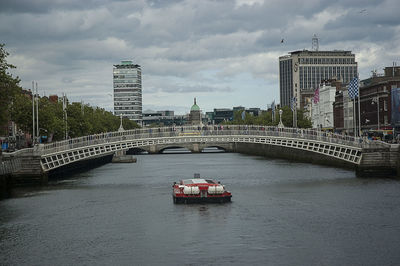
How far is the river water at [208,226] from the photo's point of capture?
33688 millimetres

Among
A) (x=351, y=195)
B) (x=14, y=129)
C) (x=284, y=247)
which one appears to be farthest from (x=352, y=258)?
(x=14, y=129)

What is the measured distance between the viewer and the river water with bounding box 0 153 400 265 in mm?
33688

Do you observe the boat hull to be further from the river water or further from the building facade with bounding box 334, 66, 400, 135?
the building facade with bounding box 334, 66, 400, 135

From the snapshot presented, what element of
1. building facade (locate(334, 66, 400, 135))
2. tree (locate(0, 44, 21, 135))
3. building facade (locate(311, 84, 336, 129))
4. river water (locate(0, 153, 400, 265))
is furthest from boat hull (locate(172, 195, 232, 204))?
building facade (locate(311, 84, 336, 129))

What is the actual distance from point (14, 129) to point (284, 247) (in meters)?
99.8

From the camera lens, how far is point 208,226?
136 ft

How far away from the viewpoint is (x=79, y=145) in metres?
70.6

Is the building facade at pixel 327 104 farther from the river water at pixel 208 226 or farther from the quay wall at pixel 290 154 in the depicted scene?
the river water at pixel 208 226

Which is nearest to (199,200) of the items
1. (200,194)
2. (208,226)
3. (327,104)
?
(200,194)

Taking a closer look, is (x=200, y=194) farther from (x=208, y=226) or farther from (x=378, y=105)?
(x=378, y=105)

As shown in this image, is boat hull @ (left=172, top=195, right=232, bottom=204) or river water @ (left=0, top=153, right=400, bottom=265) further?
boat hull @ (left=172, top=195, right=232, bottom=204)

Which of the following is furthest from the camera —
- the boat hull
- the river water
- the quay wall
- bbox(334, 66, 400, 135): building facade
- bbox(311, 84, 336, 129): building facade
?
bbox(311, 84, 336, 129): building facade

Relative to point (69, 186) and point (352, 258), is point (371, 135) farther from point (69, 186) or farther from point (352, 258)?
point (352, 258)

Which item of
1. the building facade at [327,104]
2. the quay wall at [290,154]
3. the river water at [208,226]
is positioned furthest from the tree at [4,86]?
the building facade at [327,104]
